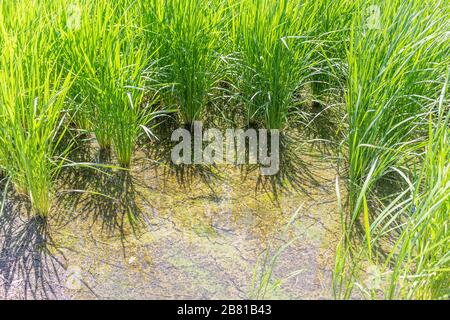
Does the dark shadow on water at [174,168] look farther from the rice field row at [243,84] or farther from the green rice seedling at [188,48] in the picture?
the green rice seedling at [188,48]

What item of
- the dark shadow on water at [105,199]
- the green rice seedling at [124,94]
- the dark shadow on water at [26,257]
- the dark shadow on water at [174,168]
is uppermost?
the green rice seedling at [124,94]

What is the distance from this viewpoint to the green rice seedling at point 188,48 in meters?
2.16

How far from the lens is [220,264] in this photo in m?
1.72

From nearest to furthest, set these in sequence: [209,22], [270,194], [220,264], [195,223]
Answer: [220,264], [195,223], [270,194], [209,22]

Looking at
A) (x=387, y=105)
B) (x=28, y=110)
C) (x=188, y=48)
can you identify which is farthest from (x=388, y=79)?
(x=28, y=110)

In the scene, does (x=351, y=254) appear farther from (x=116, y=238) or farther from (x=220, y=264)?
(x=116, y=238)

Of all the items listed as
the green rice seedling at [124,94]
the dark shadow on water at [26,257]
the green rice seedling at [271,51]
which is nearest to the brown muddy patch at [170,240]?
the dark shadow on water at [26,257]

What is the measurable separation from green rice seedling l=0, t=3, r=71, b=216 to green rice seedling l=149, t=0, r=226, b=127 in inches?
17.9

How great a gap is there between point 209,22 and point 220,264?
104cm

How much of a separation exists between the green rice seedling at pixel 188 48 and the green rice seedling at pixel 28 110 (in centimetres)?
45

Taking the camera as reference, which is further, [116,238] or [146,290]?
[116,238]

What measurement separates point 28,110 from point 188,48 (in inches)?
26.1

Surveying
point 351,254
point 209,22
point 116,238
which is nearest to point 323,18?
point 209,22

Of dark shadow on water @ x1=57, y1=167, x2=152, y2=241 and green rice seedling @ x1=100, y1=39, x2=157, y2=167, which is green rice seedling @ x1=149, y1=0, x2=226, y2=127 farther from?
dark shadow on water @ x1=57, y1=167, x2=152, y2=241
